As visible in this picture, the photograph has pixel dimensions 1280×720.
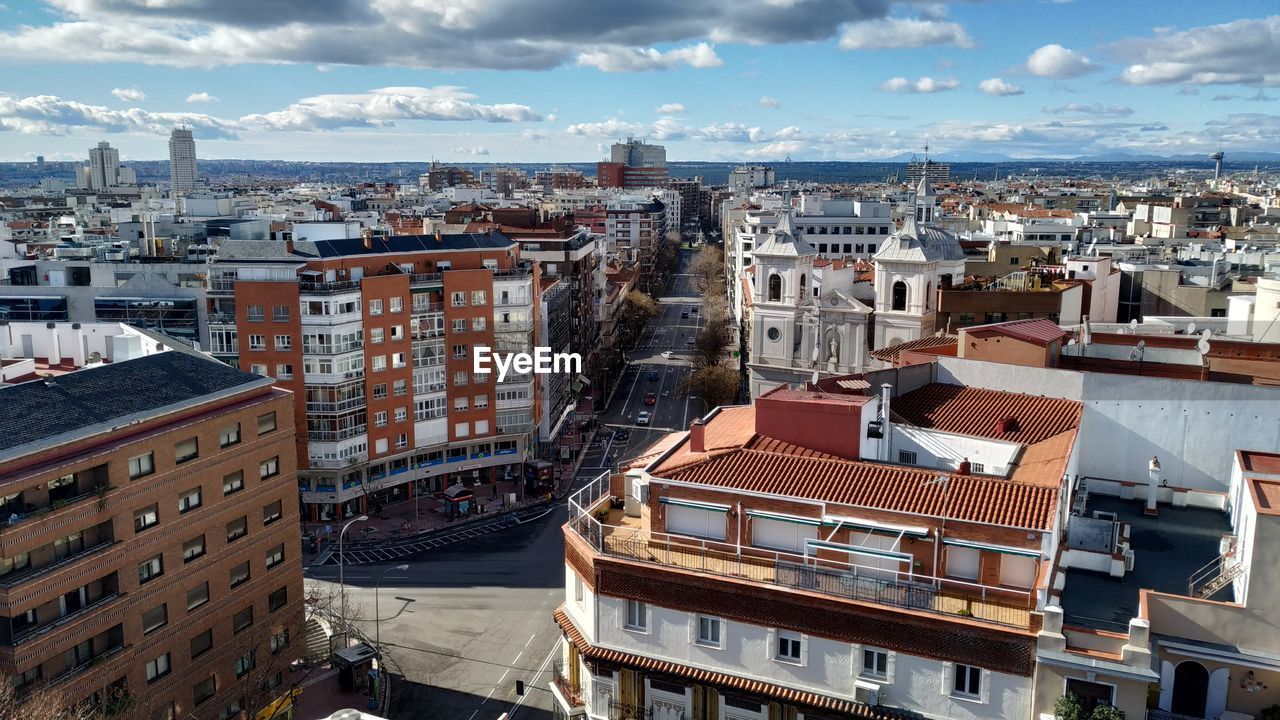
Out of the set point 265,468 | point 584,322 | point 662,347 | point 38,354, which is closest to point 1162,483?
point 265,468

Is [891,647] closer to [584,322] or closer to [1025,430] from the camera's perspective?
[1025,430]

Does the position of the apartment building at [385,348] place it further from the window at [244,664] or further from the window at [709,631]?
the window at [709,631]

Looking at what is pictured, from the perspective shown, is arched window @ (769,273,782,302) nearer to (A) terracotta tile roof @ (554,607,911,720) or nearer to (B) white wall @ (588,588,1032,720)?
(A) terracotta tile roof @ (554,607,911,720)

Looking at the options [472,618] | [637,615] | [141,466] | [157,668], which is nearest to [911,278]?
[472,618]

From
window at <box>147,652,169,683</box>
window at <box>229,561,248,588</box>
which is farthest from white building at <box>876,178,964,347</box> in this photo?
window at <box>147,652,169,683</box>

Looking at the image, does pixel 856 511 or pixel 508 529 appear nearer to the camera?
pixel 856 511

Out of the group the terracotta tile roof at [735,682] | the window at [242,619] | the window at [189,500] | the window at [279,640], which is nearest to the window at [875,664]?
the terracotta tile roof at [735,682]
